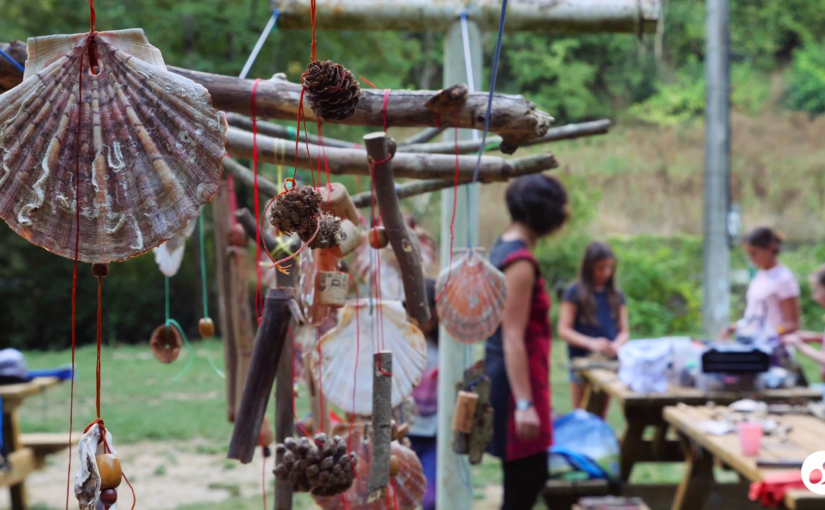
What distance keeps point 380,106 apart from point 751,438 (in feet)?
5.49

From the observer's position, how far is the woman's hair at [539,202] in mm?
2168

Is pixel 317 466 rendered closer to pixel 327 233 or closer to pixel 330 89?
pixel 327 233

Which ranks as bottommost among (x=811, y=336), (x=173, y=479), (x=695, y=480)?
(x=173, y=479)

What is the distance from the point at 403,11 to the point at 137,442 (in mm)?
3672

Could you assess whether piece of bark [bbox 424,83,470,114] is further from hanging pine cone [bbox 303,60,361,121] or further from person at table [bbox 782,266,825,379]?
person at table [bbox 782,266,825,379]

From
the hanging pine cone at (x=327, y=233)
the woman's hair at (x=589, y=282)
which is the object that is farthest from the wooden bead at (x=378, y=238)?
the woman's hair at (x=589, y=282)

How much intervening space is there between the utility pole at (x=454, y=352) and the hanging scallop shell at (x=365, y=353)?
60 centimetres

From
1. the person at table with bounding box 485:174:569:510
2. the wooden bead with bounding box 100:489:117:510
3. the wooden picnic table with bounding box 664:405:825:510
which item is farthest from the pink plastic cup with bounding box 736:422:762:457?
the wooden bead with bounding box 100:489:117:510

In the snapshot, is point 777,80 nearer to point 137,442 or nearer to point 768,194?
point 768,194

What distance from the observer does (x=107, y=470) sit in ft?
2.67

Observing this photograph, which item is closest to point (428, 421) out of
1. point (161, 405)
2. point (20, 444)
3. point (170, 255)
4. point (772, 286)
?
point (170, 255)

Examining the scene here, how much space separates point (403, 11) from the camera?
187 cm

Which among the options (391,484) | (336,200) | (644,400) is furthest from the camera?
(644,400)

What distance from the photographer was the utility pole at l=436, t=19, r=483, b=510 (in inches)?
77.6
